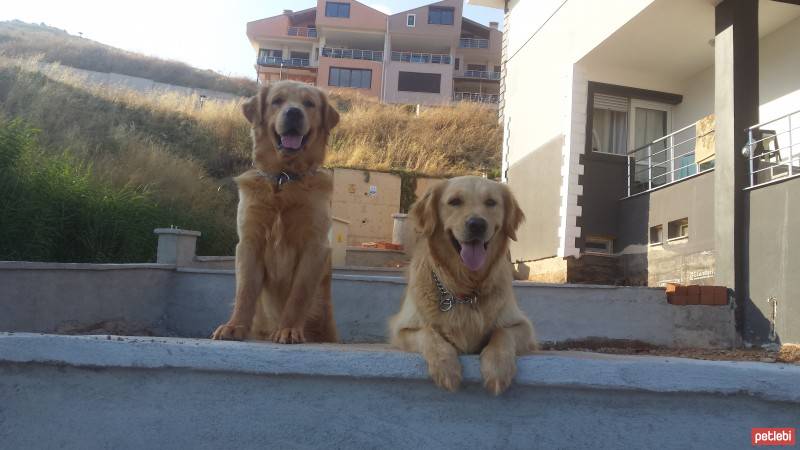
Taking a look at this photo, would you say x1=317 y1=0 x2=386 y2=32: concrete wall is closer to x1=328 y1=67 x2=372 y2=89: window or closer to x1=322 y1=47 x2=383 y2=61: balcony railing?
x1=322 y1=47 x2=383 y2=61: balcony railing

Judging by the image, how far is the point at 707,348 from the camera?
656cm

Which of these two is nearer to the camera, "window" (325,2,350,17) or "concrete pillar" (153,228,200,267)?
"concrete pillar" (153,228,200,267)

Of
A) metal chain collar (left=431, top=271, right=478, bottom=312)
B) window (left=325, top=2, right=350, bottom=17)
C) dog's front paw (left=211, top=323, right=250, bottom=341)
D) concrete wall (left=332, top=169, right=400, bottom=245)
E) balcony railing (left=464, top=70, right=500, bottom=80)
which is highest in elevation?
window (left=325, top=2, right=350, bottom=17)

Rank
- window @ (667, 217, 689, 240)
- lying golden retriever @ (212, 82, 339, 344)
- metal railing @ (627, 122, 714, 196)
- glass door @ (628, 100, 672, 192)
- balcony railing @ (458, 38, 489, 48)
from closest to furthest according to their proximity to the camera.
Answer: lying golden retriever @ (212, 82, 339, 344)
window @ (667, 217, 689, 240)
metal railing @ (627, 122, 714, 196)
glass door @ (628, 100, 672, 192)
balcony railing @ (458, 38, 489, 48)

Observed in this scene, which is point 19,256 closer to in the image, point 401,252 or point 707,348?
point 401,252

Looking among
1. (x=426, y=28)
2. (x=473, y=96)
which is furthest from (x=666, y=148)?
(x=426, y=28)

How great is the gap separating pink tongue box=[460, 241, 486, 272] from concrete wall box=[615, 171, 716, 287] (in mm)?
5786

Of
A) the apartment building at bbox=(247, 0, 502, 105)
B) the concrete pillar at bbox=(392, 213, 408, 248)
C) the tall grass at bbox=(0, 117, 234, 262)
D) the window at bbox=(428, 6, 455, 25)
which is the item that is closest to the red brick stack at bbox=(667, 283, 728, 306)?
the concrete pillar at bbox=(392, 213, 408, 248)

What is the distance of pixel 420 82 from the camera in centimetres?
4028

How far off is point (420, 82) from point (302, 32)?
9.70 meters

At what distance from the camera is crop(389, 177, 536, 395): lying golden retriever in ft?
9.12

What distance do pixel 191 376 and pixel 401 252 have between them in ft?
29.1

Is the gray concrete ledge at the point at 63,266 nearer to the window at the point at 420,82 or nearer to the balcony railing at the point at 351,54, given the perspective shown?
the window at the point at 420,82

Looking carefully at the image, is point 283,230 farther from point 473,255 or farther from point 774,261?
point 774,261
